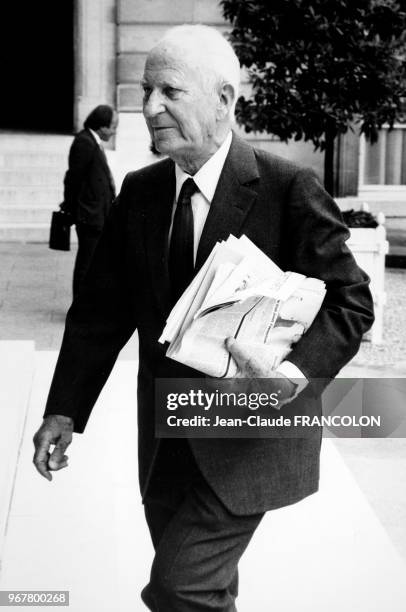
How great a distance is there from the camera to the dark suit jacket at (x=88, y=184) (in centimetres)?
880

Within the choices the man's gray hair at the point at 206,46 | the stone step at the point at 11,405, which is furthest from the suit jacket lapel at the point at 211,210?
the stone step at the point at 11,405

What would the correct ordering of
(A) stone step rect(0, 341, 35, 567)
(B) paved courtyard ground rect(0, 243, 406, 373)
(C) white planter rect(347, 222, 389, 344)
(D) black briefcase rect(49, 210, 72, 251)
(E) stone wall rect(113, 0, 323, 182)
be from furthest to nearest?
1. (E) stone wall rect(113, 0, 323, 182)
2. (D) black briefcase rect(49, 210, 72, 251)
3. (C) white planter rect(347, 222, 389, 344)
4. (B) paved courtyard ground rect(0, 243, 406, 373)
5. (A) stone step rect(0, 341, 35, 567)

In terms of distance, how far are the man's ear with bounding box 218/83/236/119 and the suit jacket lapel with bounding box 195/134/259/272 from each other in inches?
4.5

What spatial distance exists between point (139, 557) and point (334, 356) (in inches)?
79.4

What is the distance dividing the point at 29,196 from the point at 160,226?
12.1 metres

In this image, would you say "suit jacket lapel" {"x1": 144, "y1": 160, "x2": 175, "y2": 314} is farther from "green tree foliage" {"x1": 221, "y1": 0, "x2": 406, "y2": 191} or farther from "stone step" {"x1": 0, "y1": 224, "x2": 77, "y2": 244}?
"stone step" {"x1": 0, "y1": 224, "x2": 77, "y2": 244}

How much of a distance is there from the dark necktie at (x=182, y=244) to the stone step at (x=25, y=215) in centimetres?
1165

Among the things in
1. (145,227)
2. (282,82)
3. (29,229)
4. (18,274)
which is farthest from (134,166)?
(145,227)

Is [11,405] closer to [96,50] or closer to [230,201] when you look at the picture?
[230,201]

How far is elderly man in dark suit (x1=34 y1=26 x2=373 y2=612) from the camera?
8.28 ft

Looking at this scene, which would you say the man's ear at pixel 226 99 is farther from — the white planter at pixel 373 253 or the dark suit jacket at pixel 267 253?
the white planter at pixel 373 253

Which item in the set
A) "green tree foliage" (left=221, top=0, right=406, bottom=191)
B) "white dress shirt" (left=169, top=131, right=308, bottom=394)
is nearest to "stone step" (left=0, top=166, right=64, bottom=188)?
"green tree foliage" (left=221, top=0, right=406, bottom=191)

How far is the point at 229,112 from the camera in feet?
8.55

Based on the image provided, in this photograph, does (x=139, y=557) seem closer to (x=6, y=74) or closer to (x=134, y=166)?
(x=134, y=166)
